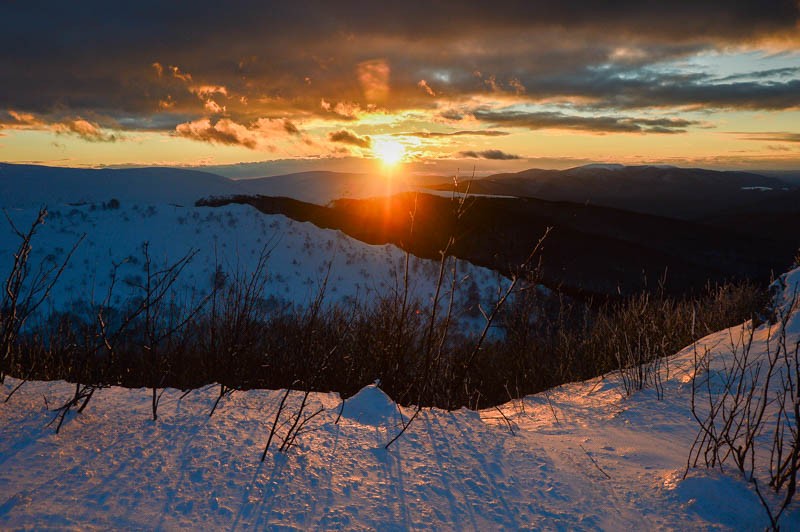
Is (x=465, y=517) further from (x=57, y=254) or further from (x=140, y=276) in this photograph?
(x=57, y=254)

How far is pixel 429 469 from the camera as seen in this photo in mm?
2836

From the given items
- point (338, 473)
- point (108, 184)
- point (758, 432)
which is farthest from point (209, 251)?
point (108, 184)

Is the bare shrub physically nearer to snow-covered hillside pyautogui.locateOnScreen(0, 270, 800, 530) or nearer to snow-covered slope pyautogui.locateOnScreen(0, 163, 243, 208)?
snow-covered hillside pyautogui.locateOnScreen(0, 270, 800, 530)

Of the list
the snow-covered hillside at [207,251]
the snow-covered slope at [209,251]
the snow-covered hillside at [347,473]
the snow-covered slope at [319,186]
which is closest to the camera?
the snow-covered hillside at [347,473]

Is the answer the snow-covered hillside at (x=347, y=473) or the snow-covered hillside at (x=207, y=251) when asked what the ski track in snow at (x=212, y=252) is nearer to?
the snow-covered hillside at (x=207, y=251)

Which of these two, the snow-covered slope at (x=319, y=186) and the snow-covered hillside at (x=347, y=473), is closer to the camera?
the snow-covered hillside at (x=347, y=473)

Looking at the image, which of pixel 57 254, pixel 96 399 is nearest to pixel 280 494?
pixel 96 399

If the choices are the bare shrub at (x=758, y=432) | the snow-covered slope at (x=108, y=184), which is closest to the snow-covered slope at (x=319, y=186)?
the snow-covered slope at (x=108, y=184)

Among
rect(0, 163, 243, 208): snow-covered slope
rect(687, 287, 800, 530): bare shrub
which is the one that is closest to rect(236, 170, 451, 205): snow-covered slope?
rect(0, 163, 243, 208): snow-covered slope

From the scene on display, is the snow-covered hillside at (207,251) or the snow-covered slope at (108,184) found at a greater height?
the snow-covered slope at (108,184)

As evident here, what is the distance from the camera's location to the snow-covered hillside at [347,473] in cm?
221

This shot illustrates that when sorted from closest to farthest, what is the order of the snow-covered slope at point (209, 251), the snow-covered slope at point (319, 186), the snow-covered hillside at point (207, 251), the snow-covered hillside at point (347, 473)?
the snow-covered hillside at point (347, 473), the snow-covered hillside at point (207, 251), the snow-covered slope at point (209, 251), the snow-covered slope at point (319, 186)

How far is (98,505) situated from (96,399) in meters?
1.58

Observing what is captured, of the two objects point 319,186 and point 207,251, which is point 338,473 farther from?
point 319,186
